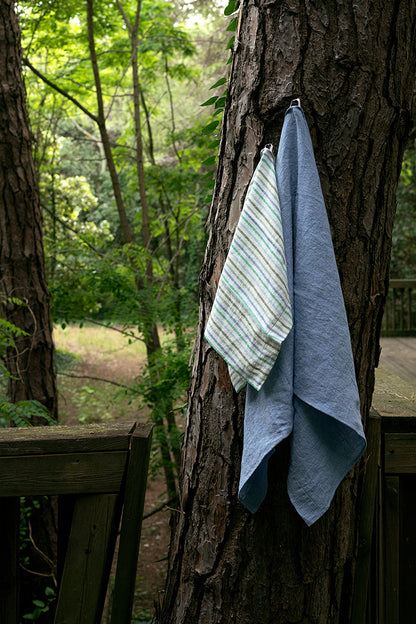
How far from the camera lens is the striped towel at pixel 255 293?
42.8 inches

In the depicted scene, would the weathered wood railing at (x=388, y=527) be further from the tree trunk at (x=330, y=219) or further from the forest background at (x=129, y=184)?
the forest background at (x=129, y=184)

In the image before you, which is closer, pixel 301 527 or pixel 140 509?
pixel 301 527

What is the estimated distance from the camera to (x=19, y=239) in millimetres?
3336

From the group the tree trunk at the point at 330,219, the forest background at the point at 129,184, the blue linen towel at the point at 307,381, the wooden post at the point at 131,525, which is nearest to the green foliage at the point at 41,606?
the forest background at the point at 129,184

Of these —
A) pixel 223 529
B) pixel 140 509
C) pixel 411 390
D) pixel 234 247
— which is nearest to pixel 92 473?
pixel 140 509

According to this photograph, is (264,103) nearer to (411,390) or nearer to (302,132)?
(302,132)

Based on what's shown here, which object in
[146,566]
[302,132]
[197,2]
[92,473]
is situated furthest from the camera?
[197,2]

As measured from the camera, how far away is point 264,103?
1.23 meters

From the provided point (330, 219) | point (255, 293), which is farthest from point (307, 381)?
point (330, 219)

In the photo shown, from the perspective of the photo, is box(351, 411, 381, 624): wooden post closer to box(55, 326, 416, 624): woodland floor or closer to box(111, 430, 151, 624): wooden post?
box(55, 326, 416, 624): woodland floor

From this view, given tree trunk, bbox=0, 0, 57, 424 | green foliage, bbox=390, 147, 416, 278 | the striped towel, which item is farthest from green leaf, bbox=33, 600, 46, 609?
green foliage, bbox=390, 147, 416, 278

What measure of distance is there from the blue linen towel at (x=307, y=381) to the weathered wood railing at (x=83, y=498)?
0.35 metres

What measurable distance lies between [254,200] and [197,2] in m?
7.79

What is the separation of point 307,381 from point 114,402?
7.79 m
